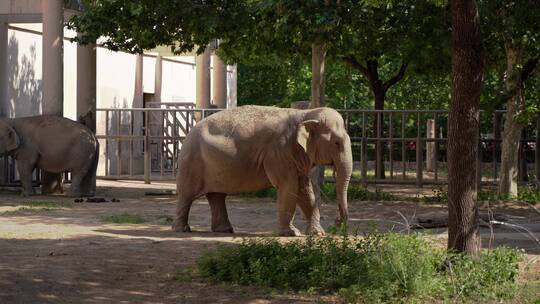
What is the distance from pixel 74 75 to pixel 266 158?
16.3 meters

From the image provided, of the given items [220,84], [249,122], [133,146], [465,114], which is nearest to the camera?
[465,114]

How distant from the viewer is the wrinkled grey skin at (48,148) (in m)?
22.5

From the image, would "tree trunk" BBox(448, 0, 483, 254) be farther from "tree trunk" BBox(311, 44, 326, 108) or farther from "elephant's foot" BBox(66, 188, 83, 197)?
"elephant's foot" BBox(66, 188, 83, 197)

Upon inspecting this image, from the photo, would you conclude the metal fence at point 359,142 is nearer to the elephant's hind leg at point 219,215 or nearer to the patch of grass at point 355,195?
the patch of grass at point 355,195

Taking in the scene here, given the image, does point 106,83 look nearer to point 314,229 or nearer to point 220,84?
point 220,84

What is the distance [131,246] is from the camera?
1268 cm

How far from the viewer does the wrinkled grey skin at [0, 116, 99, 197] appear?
2248 cm

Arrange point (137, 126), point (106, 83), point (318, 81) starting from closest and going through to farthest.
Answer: point (318, 81) < point (106, 83) < point (137, 126)

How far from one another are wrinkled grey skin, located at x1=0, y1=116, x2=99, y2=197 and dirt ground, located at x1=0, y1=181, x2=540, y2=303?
1.01 metres

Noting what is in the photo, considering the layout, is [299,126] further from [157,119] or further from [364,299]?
[157,119]

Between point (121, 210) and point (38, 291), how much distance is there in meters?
9.55

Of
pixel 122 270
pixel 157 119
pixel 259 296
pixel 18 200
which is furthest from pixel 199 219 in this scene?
pixel 157 119

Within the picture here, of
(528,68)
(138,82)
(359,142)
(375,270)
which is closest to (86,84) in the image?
(359,142)

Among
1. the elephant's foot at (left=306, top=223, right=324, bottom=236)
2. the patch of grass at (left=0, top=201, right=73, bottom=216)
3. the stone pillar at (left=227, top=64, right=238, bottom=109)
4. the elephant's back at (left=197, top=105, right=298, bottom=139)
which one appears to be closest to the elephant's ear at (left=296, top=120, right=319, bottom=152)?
the elephant's back at (left=197, top=105, right=298, bottom=139)
